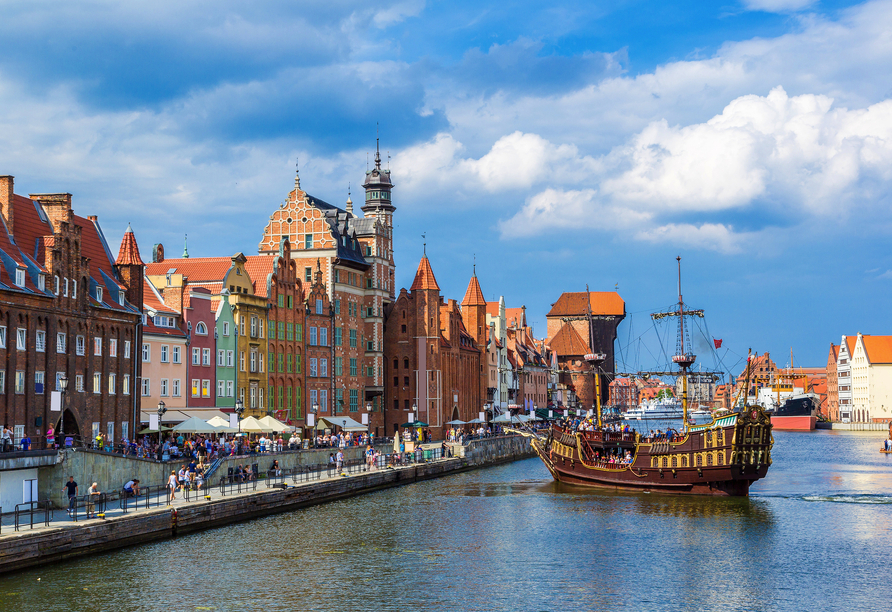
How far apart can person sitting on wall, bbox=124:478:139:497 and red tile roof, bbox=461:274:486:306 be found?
89.4 m

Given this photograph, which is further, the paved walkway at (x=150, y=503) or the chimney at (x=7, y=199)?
the chimney at (x=7, y=199)

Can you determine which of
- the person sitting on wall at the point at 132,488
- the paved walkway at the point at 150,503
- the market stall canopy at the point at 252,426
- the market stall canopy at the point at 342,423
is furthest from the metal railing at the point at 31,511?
the market stall canopy at the point at 342,423

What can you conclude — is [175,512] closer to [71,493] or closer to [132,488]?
[71,493]

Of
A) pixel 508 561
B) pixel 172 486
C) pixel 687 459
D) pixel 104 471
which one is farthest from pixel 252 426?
pixel 687 459

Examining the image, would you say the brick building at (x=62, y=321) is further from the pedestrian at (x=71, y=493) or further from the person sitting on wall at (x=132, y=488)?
the pedestrian at (x=71, y=493)

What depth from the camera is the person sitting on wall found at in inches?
1988

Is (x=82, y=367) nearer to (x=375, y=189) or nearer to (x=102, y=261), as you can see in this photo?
(x=102, y=261)

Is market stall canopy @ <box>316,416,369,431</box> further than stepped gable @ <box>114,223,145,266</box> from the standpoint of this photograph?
Yes

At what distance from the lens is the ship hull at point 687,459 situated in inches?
2692

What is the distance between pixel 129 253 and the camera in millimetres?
69500

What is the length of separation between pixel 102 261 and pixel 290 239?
117 feet

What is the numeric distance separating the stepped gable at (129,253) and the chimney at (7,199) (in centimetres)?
1168

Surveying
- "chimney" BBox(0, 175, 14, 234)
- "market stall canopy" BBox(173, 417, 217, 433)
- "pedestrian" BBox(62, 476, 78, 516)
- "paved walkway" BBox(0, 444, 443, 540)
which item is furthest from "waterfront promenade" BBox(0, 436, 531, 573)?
"chimney" BBox(0, 175, 14, 234)

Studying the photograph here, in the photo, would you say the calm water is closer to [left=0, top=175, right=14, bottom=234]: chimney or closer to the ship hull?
the ship hull
